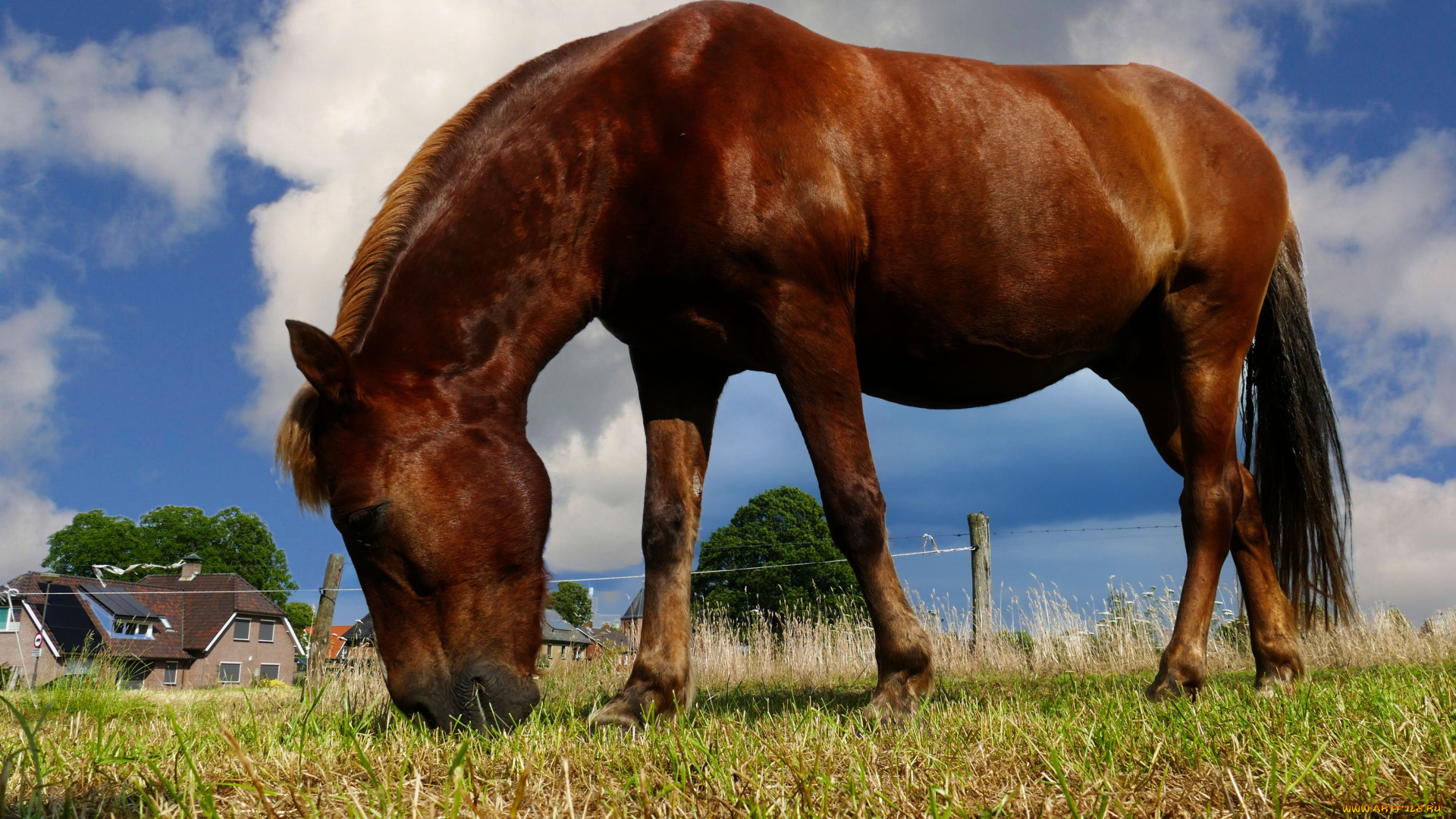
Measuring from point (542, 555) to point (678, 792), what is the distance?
145 cm

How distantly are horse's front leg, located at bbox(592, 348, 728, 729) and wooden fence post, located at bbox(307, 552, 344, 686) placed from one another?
8.96 m

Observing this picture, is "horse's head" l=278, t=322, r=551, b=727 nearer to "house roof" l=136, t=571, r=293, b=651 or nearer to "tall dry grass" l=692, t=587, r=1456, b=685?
"tall dry grass" l=692, t=587, r=1456, b=685

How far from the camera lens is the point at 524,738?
7.36 feet

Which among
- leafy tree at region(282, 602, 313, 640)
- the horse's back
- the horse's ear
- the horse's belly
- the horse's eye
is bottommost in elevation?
leafy tree at region(282, 602, 313, 640)

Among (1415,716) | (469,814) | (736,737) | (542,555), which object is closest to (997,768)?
(736,737)

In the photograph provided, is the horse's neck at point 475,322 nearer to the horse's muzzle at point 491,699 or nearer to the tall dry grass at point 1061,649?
the horse's muzzle at point 491,699

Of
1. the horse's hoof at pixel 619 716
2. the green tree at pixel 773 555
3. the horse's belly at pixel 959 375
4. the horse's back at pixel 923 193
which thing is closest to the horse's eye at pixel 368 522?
the horse's hoof at pixel 619 716

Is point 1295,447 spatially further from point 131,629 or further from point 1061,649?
point 131,629

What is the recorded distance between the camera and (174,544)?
4281 cm

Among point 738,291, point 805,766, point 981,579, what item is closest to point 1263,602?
point 738,291

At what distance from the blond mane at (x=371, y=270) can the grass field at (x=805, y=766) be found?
79cm

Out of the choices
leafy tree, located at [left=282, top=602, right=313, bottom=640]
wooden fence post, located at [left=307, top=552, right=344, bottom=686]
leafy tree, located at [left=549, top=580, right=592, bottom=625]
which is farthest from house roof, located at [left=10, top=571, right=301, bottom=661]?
wooden fence post, located at [left=307, top=552, right=344, bottom=686]

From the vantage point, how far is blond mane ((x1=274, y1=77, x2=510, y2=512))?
2.88 m

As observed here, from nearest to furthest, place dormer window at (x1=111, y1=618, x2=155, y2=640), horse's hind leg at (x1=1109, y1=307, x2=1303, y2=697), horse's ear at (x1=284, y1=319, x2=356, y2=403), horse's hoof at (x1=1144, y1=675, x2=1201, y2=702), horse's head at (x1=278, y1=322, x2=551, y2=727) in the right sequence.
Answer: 1. horse's ear at (x1=284, y1=319, x2=356, y2=403)
2. horse's head at (x1=278, y1=322, x2=551, y2=727)
3. horse's hoof at (x1=1144, y1=675, x2=1201, y2=702)
4. horse's hind leg at (x1=1109, y1=307, x2=1303, y2=697)
5. dormer window at (x1=111, y1=618, x2=155, y2=640)
